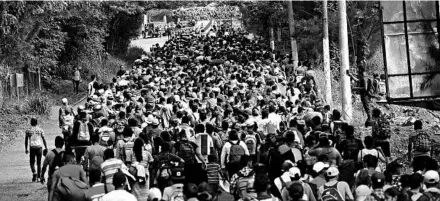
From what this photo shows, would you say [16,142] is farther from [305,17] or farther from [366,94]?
[305,17]

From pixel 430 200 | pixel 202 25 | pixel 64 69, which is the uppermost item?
pixel 202 25

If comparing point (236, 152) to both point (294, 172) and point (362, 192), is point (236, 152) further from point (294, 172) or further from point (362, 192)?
point (362, 192)

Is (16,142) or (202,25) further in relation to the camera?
(202,25)

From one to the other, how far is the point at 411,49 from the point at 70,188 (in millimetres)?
7839

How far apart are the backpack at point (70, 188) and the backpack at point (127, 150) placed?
2.12 meters

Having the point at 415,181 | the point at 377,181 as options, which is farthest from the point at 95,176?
the point at 415,181

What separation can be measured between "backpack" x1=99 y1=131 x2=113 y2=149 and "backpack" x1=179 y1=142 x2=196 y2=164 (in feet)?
5.40

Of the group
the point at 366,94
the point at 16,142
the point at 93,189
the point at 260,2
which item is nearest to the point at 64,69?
the point at 260,2

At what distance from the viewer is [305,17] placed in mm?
42031

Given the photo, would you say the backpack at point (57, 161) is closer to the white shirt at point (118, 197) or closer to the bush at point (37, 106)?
the white shirt at point (118, 197)

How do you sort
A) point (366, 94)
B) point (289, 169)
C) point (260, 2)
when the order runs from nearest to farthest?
point (289, 169), point (366, 94), point (260, 2)

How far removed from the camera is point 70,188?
534 inches

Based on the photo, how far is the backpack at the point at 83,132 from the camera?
63.8ft

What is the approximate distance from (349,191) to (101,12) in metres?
36.5
